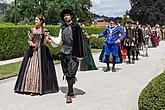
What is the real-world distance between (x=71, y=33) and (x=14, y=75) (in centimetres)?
424

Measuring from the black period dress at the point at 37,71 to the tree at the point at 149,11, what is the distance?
2337 inches

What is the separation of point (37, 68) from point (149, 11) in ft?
200

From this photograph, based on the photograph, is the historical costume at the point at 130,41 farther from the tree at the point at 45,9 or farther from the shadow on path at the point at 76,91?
the tree at the point at 45,9

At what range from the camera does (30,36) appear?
333 inches

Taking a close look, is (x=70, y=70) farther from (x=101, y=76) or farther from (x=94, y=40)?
(x=94, y=40)

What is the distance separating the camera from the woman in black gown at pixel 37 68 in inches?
326

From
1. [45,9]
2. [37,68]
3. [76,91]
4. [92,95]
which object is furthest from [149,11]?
[37,68]

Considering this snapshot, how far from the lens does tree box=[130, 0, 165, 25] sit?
66.8 metres

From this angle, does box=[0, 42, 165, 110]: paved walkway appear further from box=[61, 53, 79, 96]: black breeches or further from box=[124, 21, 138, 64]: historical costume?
box=[124, 21, 138, 64]: historical costume

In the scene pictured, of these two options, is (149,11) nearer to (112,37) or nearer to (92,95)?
(112,37)

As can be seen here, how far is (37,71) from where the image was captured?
830 cm

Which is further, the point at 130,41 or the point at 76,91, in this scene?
the point at 130,41

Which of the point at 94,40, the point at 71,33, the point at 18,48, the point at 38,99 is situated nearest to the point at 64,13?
the point at 71,33

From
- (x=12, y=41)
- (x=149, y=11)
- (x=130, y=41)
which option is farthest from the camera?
(x=149, y=11)
